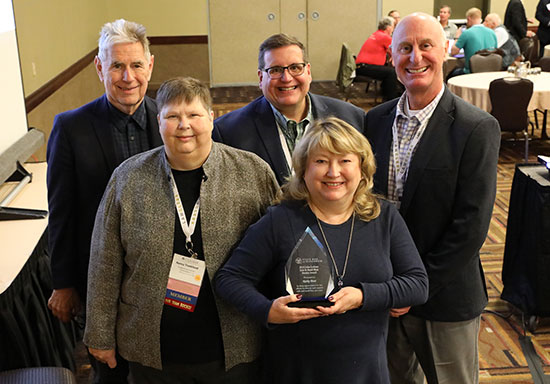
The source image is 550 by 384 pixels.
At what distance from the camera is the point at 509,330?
12.0ft

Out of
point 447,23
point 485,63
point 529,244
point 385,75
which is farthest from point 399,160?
point 447,23

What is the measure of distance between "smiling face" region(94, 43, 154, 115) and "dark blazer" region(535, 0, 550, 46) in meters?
10.4

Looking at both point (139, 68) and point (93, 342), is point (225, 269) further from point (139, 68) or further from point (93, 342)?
point (139, 68)

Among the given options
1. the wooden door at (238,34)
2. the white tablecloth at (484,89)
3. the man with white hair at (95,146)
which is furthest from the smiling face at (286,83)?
the wooden door at (238,34)

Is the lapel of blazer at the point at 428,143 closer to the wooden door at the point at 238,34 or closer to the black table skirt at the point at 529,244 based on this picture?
the black table skirt at the point at 529,244

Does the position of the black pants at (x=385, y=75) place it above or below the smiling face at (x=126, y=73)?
below

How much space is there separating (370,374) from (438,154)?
29.1 inches

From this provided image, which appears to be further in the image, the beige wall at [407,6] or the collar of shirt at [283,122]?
the beige wall at [407,6]

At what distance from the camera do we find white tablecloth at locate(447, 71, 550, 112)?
6680 mm

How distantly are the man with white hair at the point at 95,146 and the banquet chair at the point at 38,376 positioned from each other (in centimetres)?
23

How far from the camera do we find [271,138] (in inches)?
94.0

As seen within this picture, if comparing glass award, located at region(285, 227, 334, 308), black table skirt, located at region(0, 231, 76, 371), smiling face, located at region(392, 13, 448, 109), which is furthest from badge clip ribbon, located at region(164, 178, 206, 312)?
black table skirt, located at region(0, 231, 76, 371)

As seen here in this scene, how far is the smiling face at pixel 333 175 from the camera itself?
1.83 m

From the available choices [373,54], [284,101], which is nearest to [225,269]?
[284,101]
